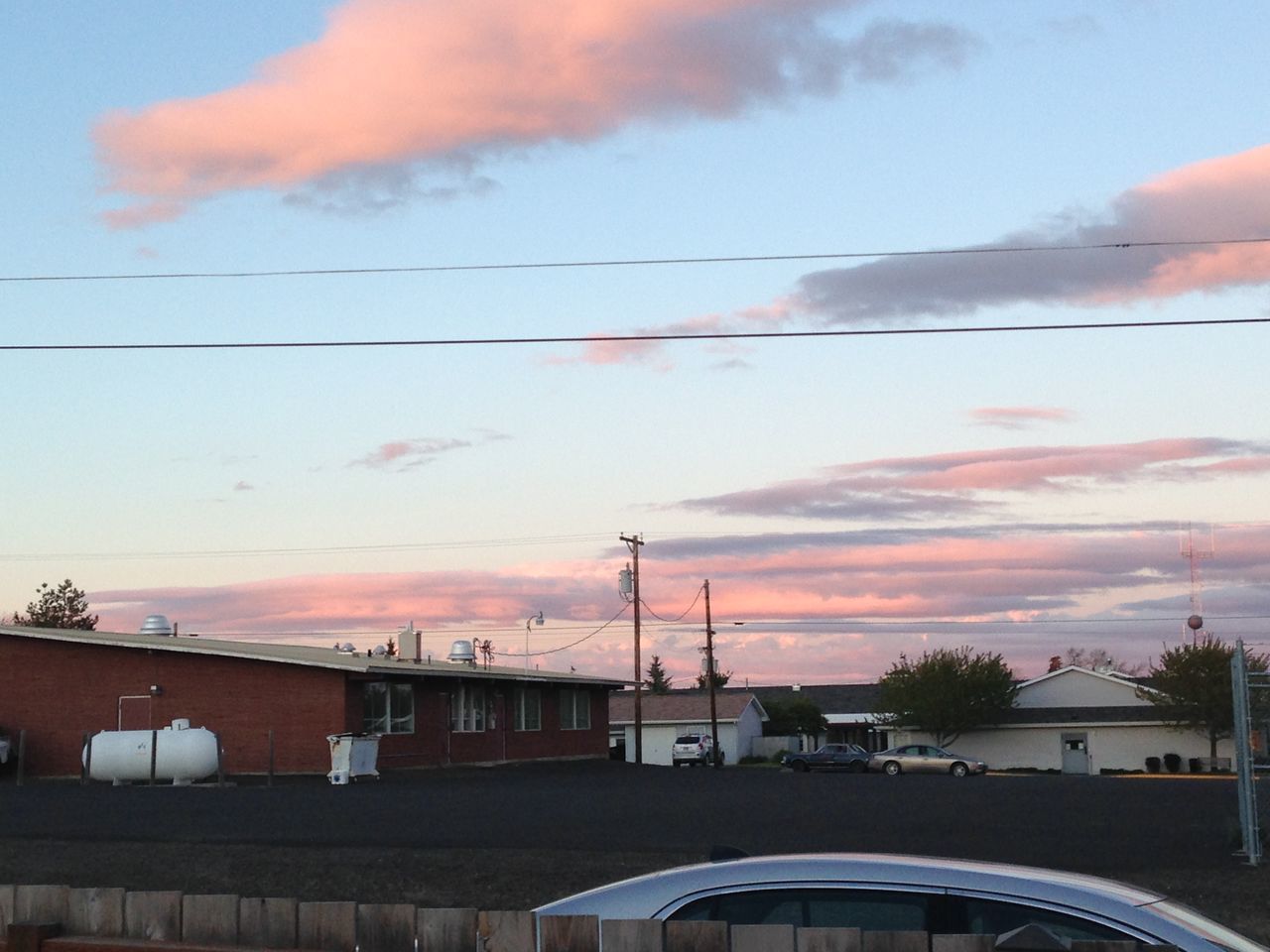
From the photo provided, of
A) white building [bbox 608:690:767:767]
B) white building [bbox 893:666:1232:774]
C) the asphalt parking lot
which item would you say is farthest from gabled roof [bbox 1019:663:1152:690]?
the asphalt parking lot

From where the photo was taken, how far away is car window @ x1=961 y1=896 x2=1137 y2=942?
4836 mm

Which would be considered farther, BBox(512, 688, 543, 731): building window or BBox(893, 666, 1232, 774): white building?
BBox(893, 666, 1232, 774): white building

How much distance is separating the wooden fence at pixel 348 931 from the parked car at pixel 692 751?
75797mm

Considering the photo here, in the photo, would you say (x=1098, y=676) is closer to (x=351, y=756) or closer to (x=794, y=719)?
(x=794, y=719)

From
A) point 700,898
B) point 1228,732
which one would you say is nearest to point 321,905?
point 700,898

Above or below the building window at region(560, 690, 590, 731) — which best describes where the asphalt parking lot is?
below

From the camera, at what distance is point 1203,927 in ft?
16.9

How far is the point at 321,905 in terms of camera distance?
4.90 meters

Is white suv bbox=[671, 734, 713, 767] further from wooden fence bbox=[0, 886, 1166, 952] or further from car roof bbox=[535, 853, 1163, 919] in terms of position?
wooden fence bbox=[0, 886, 1166, 952]

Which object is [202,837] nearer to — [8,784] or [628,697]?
[8,784]

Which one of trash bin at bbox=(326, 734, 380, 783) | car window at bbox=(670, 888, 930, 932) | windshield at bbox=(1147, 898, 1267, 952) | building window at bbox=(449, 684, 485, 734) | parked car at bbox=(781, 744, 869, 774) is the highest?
building window at bbox=(449, 684, 485, 734)

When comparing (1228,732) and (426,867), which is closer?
(426,867)

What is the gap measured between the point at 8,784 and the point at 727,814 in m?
21.4

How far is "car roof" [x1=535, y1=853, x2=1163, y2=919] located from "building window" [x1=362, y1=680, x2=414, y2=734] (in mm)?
39730
